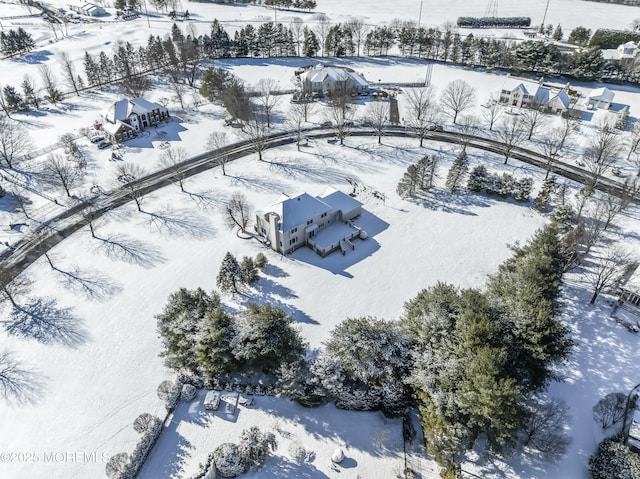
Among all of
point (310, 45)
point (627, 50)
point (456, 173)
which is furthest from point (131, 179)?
point (627, 50)

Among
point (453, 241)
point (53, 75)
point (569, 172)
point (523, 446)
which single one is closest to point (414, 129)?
point (569, 172)

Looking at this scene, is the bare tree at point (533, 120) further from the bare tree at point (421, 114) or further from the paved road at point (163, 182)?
the bare tree at point (421, 114)

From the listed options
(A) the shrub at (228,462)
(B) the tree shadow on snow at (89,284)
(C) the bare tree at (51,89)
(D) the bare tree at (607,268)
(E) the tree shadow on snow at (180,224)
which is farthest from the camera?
(C) the bare tree at (51,89)

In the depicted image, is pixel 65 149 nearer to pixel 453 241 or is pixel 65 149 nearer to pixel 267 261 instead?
pixel 267 261

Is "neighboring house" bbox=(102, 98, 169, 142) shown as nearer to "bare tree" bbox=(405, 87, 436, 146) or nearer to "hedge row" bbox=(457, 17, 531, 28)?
"bare tree" bbox=(405, 87, 436, 146)

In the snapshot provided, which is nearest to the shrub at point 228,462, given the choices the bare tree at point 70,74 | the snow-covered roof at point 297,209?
the snow-covered roof at point 297,209

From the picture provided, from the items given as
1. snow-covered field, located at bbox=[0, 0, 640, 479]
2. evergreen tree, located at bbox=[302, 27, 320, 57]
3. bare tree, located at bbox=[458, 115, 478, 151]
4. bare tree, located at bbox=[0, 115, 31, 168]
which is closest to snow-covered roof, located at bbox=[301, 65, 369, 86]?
evergreen tree, located at bbox=[302, 27, 320, 57]
